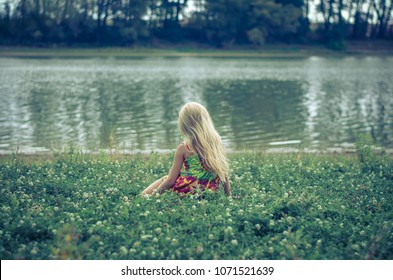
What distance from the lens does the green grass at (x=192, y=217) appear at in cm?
487

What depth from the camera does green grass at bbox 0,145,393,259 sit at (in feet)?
16.0

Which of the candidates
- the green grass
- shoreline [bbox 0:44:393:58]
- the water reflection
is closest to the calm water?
the water reflection

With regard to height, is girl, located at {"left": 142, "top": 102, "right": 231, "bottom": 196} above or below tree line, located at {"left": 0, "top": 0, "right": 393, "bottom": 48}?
below

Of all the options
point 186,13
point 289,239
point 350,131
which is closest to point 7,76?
point 350,131

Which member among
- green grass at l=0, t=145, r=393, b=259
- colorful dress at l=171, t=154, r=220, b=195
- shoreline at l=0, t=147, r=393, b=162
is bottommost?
shoreline at l=0, t=147, r=393, b=162

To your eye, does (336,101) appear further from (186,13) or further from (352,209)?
(186,13)


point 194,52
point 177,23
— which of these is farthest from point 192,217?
point 177,23

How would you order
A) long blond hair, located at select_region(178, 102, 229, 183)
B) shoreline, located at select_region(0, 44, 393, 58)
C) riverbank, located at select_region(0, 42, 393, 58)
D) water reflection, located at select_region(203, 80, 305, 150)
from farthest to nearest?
riverbank, located at select_region(0, 42, 393, 58)
shoreline, located at select_region(0, 44, 393, 58)
water reflection, located at select_region(203, 80, 305, 150)
long blond hair, located at select_region(178, 102, 229, 183)

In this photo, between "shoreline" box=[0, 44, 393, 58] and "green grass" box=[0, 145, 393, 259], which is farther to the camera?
"shoreline" box=[0, 44, 393, 58]

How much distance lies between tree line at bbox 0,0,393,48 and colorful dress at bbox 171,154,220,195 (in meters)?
69.8

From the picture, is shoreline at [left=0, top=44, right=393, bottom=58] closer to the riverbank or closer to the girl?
the riverbank

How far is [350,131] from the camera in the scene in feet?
57.2

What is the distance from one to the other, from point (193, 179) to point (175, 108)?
50.5 feet
